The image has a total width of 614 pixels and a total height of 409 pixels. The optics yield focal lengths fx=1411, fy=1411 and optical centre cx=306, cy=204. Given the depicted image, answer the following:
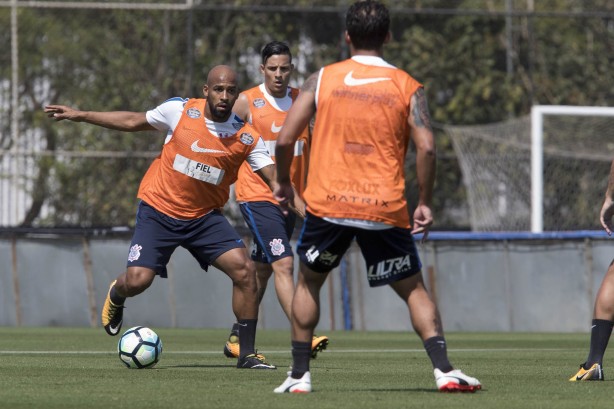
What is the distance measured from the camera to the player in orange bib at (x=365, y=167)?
759 cm

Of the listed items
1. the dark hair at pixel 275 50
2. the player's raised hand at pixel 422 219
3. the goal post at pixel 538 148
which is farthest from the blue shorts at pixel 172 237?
the goal post at pixel 538 148

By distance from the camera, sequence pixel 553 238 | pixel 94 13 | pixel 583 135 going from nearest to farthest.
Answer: pixel 553 238 < pixel 94 13 < pixel 583 135

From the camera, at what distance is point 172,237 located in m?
10.7

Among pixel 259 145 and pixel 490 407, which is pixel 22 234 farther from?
pixel 490 407

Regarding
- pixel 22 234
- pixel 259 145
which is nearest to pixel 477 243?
pixel 22 234

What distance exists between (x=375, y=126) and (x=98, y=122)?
3.44 m

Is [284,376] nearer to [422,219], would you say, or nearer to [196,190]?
[196,190]

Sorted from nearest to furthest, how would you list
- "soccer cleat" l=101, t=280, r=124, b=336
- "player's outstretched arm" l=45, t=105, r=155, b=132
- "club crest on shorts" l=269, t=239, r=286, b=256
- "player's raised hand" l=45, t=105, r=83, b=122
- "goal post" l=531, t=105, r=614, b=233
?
1. "player's raised hand" l=45, t=105, r=83, b=122
2. "player's outstretched arm" l=45, t=105, r=155, b=132
3. "soccer cleat" l=101, t=280, r=124, b=336
4. "club crest on shorts" l=269, t=239, r=286, b=256
5. "goal post" l=531, t=105, r=614, b=233

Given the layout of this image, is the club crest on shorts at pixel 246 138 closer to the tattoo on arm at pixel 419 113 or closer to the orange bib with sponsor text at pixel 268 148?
the orange bib with sponsor text at pixel 268 148

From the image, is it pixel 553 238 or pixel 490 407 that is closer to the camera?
pixel 490 407

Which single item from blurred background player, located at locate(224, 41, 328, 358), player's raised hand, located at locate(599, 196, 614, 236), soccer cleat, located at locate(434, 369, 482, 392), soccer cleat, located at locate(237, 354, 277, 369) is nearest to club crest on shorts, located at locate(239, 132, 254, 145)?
blurred background player, located at locate(224, 41, 328, 358)

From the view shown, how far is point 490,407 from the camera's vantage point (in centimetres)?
712

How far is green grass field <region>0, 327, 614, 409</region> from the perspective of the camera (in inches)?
293

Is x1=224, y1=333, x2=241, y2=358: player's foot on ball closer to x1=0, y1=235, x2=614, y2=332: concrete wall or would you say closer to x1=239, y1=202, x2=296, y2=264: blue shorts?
x1=239, y1=202, x2=296, y2=264: blue shorts
